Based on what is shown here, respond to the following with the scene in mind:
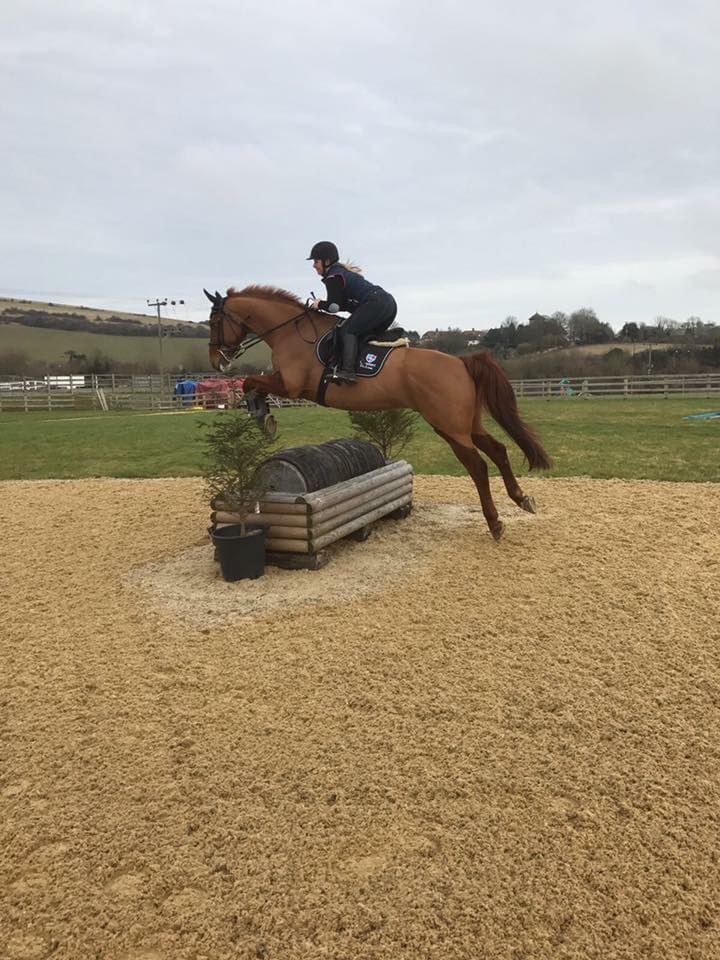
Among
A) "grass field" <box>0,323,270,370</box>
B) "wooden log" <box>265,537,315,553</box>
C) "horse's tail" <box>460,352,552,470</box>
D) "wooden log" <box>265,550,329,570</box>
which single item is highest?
"grass field" <box>0,323,270,370</box>

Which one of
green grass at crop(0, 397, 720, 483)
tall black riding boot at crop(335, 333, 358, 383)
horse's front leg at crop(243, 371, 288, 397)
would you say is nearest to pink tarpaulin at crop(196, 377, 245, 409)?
green grass at crop(0, 397, 720, 483)

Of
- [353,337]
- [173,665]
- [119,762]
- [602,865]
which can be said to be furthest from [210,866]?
[353,337]

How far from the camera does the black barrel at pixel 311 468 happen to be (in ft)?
18.8

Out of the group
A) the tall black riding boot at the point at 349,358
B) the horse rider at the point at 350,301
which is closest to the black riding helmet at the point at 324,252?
the horse rider at the point at 350,301

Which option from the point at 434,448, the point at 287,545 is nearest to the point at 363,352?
the point at 287,545

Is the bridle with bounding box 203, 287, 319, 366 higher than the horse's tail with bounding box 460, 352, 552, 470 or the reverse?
higher

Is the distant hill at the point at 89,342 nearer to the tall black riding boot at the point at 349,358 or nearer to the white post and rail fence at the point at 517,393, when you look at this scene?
the white post and rail fence at the point at 517,393

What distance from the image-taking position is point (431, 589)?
510 centimetres

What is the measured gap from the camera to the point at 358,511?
6266 millimetres

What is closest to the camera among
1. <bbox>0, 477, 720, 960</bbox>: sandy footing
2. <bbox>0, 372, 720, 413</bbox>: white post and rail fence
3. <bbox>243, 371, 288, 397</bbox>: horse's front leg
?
<bbox>0, 477, 720, 960</bbox>: sandy footing

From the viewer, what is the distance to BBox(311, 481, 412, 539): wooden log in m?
5.64

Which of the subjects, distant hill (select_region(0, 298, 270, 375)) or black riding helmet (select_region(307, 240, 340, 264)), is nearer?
black riding helmet (select_region(307, 240, 340, 264))

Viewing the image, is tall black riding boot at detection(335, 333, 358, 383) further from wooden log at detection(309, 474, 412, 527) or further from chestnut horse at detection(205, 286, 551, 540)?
wooden log at detection(309, 474, 412, 527)

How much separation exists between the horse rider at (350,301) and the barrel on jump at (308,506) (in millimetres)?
895
